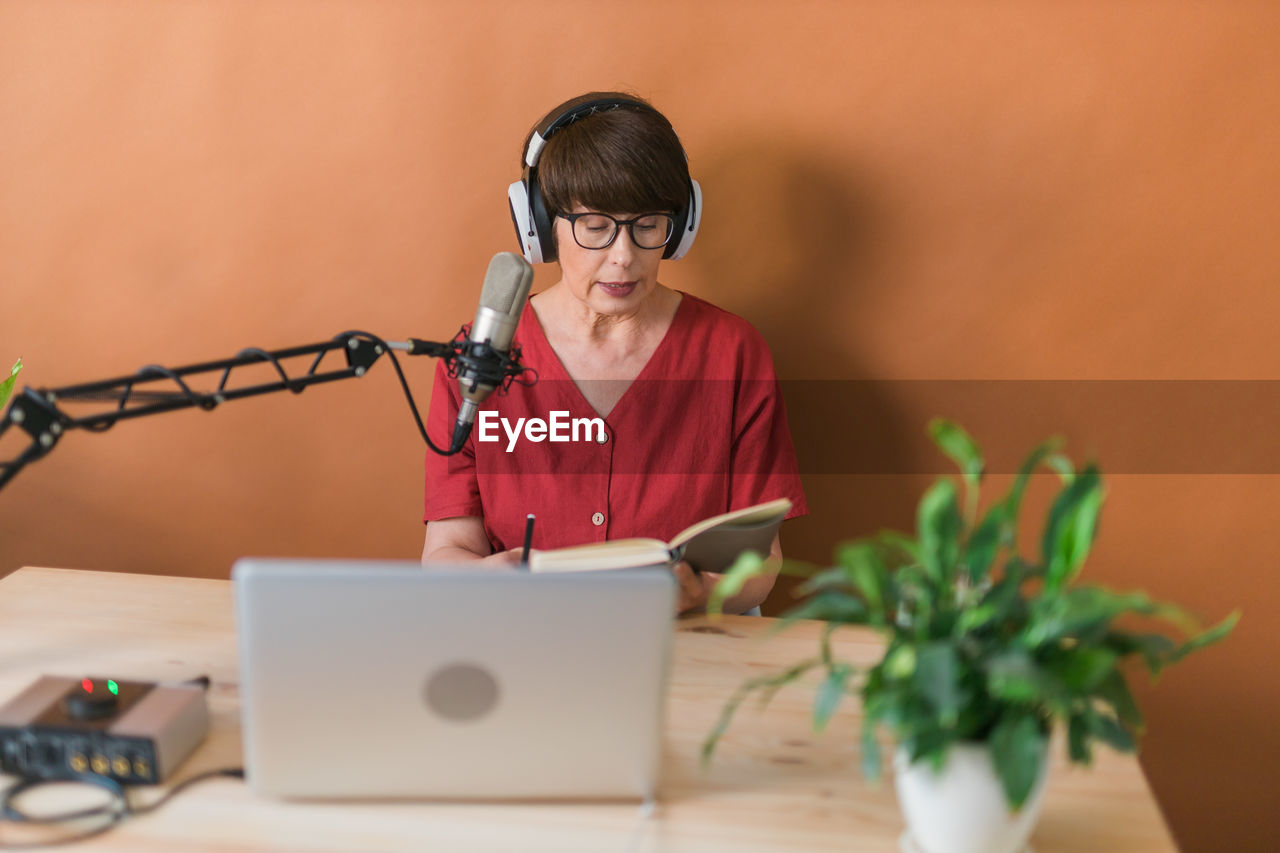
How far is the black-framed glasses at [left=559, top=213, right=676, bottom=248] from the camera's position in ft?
5.39

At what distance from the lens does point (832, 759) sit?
44.8 inches

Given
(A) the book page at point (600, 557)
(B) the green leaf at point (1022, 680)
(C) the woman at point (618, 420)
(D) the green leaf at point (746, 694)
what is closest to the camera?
(B) the green leaf at point (1022, 680)

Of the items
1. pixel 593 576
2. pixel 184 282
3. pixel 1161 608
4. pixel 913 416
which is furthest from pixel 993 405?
pixel 184 282

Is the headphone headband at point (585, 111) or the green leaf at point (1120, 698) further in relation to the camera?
the headphone headband at point (585, 111)

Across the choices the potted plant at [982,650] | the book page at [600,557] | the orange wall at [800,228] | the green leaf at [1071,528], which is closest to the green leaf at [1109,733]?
the potted plant at [982,650]

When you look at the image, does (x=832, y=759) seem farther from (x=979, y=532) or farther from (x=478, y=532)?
(x=478, y=532)

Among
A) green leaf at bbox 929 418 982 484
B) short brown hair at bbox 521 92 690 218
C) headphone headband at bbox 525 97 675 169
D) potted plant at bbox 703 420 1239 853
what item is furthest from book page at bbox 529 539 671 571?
headphone headband at bbox 525 97 675 169

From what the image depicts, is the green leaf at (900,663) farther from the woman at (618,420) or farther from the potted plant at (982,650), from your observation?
the woman at (618,420)

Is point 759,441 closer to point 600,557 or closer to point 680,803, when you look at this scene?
point 600,557

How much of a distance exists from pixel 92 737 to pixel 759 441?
1.13 meters

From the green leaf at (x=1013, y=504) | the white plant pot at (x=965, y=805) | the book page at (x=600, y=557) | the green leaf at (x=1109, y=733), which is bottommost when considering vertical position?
the white plant pot at (x=965, y=805)

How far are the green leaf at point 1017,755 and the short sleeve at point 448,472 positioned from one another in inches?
43.3

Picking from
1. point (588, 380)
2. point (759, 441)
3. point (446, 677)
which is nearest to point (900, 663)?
point (446, 677)

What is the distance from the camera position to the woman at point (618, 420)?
173 centimetres
